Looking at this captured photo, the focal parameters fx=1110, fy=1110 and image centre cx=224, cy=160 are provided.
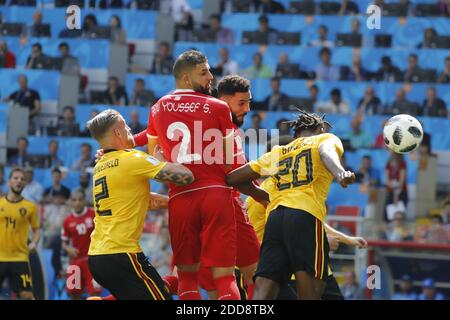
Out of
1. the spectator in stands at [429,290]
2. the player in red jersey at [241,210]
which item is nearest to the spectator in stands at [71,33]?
the spectator in stands at [429,290]

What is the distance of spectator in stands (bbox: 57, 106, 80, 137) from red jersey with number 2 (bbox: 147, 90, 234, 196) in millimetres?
11508

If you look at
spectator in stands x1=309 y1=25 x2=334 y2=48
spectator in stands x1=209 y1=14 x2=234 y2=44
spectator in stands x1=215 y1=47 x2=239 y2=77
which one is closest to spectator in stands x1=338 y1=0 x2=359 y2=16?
spectator in stands x1=309 y1=25 x2=334 y2=48

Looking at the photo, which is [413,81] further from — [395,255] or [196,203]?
[196,203]

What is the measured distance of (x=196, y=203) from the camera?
9461mm

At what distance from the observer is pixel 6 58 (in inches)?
912

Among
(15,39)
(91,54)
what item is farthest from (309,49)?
(15,39)

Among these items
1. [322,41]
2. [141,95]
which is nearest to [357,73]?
[322,41]

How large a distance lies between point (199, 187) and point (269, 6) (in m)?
14.9

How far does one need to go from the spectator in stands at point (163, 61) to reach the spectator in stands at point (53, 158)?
2925mm

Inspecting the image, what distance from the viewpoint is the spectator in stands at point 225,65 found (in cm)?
2174

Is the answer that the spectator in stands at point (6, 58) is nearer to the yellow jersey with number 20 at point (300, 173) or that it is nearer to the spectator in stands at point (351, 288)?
the spectator in stands at point (351, 288)

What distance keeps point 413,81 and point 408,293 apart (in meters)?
5.59
